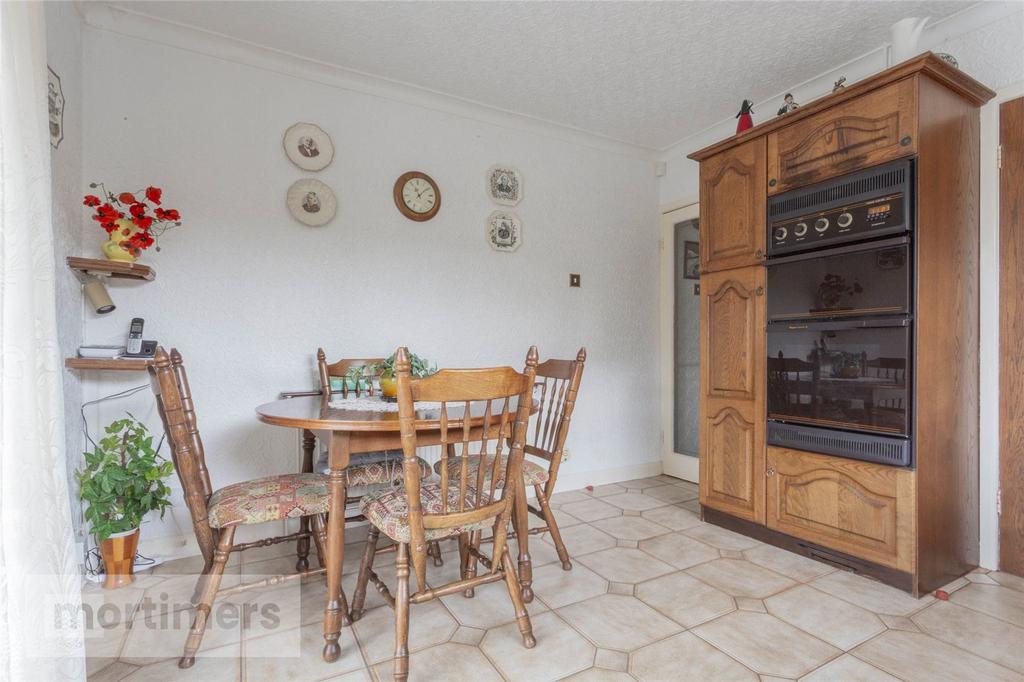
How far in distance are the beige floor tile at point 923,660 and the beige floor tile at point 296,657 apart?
1659 mm

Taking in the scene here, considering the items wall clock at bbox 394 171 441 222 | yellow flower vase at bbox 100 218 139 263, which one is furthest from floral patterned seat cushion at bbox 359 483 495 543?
wall clock at bbox 394 171 441 222

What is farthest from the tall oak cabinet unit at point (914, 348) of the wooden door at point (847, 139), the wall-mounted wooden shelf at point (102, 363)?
the wall-mounted wooden shelf at point (102, 363)

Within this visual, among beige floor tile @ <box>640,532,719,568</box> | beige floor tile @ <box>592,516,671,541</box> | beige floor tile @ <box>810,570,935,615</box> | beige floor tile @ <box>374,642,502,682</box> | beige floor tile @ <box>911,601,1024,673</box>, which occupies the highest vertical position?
beige floor tile @ <box>911,601,1024,673</box>

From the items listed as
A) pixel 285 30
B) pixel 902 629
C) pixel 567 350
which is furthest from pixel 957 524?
pixel 285 30

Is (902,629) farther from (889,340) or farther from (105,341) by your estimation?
(105,341)

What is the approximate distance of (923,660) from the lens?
1.61 metres

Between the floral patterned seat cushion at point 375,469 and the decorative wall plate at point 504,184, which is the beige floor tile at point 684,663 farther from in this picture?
the decorative wall plate at point 504,184

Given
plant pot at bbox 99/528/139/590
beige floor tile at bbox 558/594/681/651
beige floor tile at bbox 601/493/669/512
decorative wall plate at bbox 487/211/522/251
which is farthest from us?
decorative wall plate at bbox 487/211/522/251

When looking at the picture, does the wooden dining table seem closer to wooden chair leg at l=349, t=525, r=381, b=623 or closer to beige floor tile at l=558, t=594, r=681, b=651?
wooden chair leg at l=349, t=525, r=381, b=623

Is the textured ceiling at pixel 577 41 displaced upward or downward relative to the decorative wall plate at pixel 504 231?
upward

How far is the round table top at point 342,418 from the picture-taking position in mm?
1556

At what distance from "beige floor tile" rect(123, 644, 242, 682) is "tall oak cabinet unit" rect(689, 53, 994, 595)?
7.79 ft

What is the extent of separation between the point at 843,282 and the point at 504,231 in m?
1.97

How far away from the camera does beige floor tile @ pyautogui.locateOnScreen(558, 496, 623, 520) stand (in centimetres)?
302
